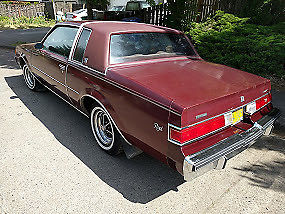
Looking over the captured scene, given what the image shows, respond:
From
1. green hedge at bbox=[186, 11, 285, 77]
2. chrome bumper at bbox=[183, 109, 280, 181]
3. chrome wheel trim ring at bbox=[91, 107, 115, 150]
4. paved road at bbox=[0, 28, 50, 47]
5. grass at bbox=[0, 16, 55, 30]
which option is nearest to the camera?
chrome bumper at bbox=[183, 109, 280, 181]

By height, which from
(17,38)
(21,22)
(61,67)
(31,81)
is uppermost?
(21,22)

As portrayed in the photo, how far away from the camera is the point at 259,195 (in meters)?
2.66

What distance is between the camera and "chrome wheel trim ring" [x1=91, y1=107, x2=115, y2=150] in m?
3.32

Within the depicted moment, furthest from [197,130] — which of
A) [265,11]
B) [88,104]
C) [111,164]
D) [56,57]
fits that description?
[265,11]

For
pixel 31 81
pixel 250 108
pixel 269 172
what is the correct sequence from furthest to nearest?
pixel 31 81, pixel 269 172, pixel 250 108

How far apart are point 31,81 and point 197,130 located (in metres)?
4.65

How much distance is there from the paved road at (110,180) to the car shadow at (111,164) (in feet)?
0.04

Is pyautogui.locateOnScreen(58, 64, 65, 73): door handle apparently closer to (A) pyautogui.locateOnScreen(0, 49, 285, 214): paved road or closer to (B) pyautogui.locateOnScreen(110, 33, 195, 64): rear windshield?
(A) pyautogui.locateOnScreen(0, 49, 285, 214): paved road

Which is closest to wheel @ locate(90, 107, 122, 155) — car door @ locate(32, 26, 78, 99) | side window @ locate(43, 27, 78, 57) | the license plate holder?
car door @ locate(32, 26, 78, 99)

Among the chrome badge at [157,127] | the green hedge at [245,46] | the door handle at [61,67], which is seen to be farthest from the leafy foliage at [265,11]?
A: the chrome badge at [157,127]

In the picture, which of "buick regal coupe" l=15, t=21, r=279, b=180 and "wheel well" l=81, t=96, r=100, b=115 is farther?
"wheel well" l=81, t=96, r=100, b=115

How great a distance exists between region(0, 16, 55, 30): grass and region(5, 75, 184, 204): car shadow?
664 inches

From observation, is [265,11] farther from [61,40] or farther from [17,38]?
[17,38]

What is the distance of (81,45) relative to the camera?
11.4 feet
